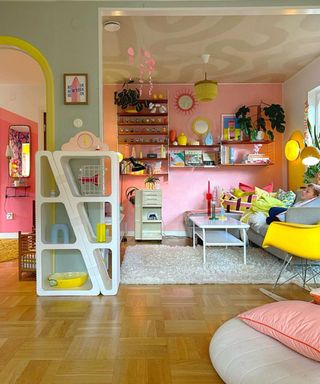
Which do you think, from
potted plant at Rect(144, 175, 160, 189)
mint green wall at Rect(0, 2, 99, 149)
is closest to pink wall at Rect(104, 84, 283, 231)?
potted plant at Rect(144, 175, 160, 189)

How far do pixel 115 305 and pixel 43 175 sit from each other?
4.08ft

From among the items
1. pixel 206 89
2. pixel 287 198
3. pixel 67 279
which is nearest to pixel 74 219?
pixel 67 279

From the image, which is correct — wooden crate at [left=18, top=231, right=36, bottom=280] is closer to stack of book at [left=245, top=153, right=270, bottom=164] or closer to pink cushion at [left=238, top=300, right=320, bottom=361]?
pink cushion at [left=238, top=300, right=320, bottom=361]

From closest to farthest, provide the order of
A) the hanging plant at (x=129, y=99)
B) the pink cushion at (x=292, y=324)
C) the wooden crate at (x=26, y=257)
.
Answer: the pink cushion at (x=292, y=324) → the wooden crate at (x=26, y=257) → the hanging plant at (x=129, y=99)

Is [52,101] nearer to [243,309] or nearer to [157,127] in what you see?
[243,309]

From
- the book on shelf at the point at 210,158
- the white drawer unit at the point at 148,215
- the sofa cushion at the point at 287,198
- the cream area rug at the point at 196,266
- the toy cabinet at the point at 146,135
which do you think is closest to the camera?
the cream area rug at the point at 196,266

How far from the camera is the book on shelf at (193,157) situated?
5.91 metres

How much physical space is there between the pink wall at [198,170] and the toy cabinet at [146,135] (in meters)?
0.17

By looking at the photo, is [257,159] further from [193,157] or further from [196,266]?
[196,266]

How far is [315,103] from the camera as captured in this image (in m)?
5.01

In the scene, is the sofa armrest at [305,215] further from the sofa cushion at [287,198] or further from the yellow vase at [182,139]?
the yellow vase at [182,139]

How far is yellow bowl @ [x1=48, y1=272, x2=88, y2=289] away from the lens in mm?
2805

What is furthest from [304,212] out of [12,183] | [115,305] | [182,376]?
[12,183]

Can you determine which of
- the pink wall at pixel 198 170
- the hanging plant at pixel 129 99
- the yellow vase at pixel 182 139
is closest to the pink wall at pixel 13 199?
the pink wall at pixel 198 170
